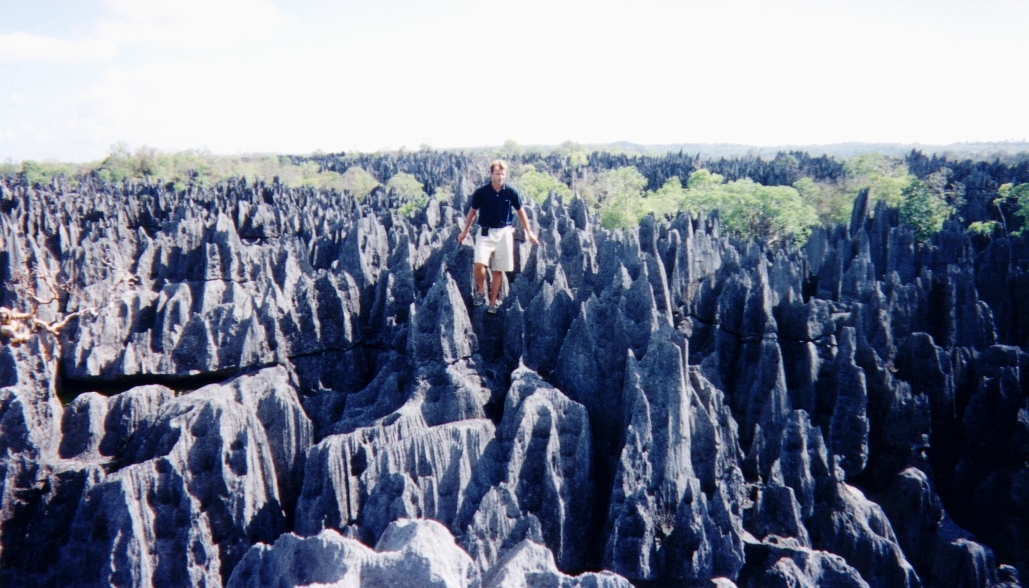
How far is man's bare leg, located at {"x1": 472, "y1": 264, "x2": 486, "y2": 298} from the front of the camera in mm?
7344

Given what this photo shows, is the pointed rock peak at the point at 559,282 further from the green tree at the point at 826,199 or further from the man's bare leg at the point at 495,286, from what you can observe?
the green tree at the point at 826,199

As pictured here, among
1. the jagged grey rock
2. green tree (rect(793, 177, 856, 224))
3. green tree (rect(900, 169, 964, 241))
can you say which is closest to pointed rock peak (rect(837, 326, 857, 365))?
the jagged grey rock

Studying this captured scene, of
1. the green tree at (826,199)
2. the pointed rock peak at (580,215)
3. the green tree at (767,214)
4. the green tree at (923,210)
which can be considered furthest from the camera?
the green tree at (826,199)

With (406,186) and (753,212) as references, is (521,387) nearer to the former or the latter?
(753,212)

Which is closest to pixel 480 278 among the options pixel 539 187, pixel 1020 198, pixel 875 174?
pixel 1020 198

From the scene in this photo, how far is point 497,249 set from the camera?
24.5 feet

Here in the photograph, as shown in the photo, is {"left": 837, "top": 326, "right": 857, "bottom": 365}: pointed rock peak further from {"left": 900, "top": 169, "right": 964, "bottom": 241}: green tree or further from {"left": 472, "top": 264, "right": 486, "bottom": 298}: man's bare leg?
{"left": 900, "top": 169, "right": 964, "bottom": 241}: green tree

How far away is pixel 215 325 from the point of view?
768 cm

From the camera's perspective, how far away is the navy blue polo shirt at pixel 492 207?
24.3 feet

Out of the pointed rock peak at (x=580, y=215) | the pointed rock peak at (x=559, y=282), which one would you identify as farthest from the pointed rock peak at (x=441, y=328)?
the pointed rock peak at (x=580, y=215)

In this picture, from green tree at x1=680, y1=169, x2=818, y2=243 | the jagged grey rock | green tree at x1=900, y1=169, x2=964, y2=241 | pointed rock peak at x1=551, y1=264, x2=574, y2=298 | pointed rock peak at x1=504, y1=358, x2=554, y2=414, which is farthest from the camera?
green tree at x1=680, y1=169, x2=818, y2=243

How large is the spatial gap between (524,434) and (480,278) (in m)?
2.89

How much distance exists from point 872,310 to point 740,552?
4709mm

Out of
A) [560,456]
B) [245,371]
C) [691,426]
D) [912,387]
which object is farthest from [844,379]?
[245,371]
